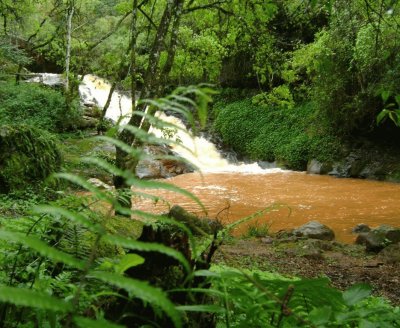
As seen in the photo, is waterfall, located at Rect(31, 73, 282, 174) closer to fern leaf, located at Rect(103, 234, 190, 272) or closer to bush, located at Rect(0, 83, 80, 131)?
bush, located at Rect(0, 83, 80, 131)

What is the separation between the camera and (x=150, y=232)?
152 cm

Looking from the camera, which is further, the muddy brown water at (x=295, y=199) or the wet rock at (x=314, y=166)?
the wet rock at (x=314, y=166)

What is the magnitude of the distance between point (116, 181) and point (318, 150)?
1264cm

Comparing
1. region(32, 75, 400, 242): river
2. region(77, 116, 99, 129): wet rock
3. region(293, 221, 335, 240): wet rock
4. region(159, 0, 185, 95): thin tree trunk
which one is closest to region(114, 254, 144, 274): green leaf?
region(159, 0, 185, 95): thin tree trunk

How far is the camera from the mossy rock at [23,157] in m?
7.65

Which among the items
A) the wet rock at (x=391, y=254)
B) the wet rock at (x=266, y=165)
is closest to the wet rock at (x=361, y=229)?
the wet rock at (x=391, y=254)

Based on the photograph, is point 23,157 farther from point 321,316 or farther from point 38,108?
point 38,108

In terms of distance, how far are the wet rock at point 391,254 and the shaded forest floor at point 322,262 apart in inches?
4.2

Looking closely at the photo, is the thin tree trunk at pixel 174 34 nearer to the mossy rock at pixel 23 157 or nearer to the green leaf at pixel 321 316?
the mossy rock at pixel 23 157

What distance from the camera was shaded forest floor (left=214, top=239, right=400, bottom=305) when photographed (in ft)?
18.6

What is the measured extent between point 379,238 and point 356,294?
7046mm

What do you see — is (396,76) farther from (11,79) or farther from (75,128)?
(11,79)

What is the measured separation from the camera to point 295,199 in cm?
1256

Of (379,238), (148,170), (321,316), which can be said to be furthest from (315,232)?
(148,170)
